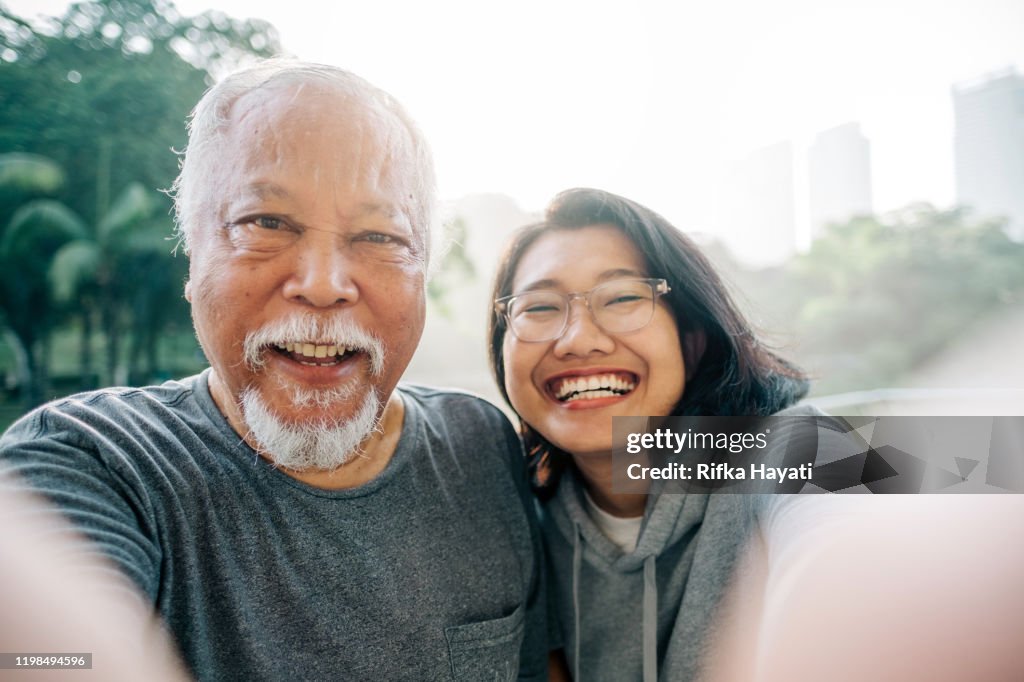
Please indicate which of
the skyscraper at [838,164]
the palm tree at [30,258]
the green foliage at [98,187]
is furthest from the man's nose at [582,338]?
the palm tree at [30,258]

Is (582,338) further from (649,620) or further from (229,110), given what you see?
(229,110)

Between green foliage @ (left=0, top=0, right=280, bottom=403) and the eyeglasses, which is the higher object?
green foliage @ (left=0, top=0, right=280, bottom=403)

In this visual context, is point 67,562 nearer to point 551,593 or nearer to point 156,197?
point 551,593

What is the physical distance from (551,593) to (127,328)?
13.1m

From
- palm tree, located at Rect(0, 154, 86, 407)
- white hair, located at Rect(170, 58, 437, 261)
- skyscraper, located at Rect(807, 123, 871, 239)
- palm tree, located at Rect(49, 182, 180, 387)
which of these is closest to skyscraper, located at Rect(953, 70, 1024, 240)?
skyscraper, located at Rect(807, 123, 871, 239)

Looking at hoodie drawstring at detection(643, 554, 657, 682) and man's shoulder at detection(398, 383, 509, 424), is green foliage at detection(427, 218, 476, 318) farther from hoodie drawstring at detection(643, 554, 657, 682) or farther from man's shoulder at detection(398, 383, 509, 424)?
hoodie drawstring at detection(643, 554, 657, 682)

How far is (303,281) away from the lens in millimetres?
1161

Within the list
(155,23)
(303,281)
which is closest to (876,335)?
(303,281)

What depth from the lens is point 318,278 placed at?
45.5 inches

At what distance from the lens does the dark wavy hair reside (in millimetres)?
1502

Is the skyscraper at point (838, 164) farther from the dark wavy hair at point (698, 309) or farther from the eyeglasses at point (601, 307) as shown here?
the eyeglasses at point (601, 307)

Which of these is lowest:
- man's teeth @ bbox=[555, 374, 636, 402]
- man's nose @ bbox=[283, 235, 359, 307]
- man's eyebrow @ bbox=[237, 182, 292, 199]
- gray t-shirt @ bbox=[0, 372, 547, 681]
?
gray t-shirt @ bbox=[0, 372, 547, 681]

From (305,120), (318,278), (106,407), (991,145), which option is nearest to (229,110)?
(305,120)

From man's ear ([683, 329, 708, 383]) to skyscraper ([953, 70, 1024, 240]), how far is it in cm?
175
